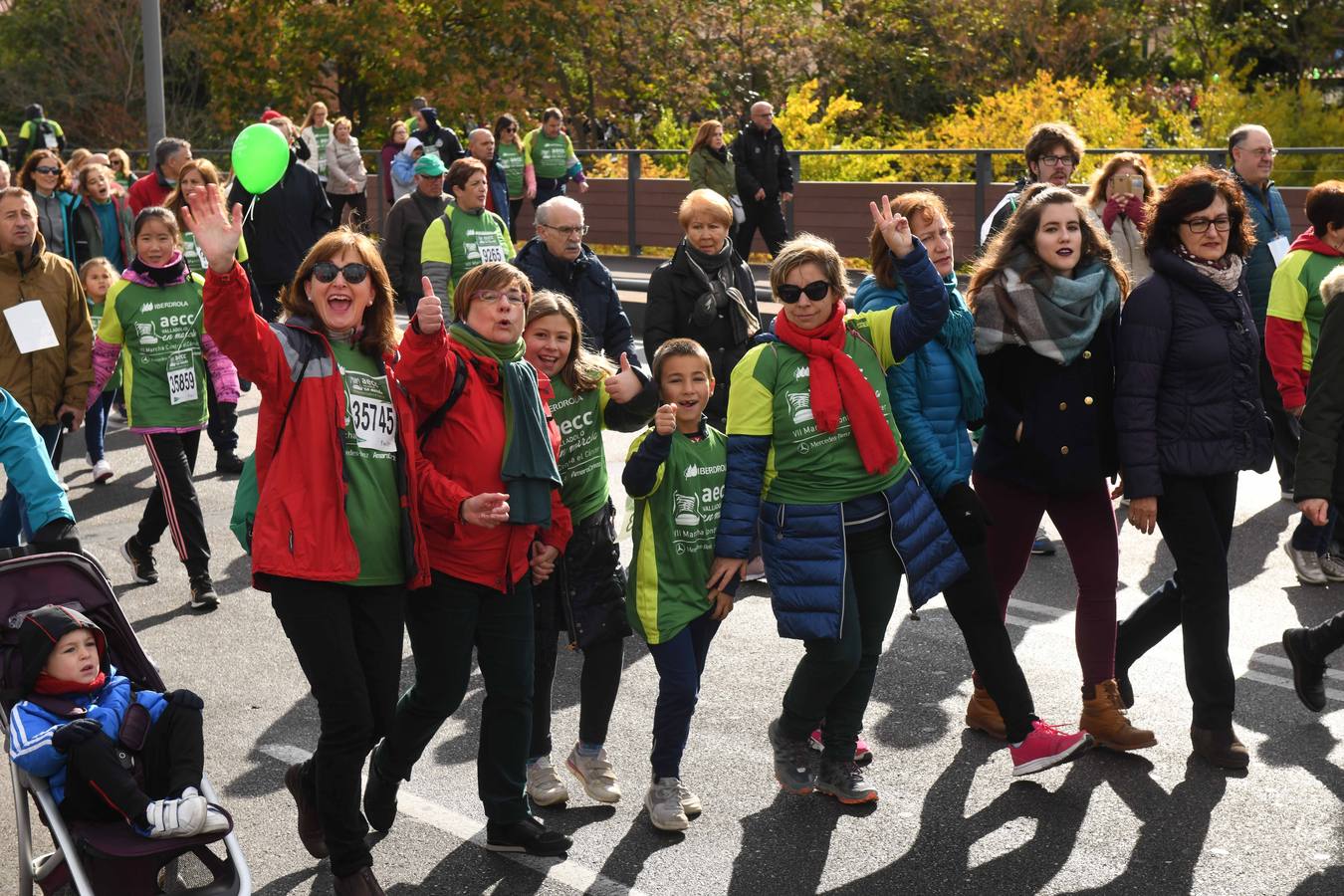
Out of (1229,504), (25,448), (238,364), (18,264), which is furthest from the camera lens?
(18,264)

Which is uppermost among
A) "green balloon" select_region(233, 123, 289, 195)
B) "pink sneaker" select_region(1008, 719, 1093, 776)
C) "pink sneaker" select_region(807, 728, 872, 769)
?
"green balloon" select_region(233, 123, 289, 195)

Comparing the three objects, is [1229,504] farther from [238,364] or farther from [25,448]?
[25,448]

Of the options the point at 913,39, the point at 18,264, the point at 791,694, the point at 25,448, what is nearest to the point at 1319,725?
the point at 791,694

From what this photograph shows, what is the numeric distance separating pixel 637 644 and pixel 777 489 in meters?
2.18

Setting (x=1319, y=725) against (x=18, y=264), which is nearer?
(x=1319, y=725)

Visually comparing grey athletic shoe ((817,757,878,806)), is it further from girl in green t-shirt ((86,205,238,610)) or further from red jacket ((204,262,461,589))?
girl in green t-shirt ((86,205,238,610))

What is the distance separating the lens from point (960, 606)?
5.67m

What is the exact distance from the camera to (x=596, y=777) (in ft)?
18.5

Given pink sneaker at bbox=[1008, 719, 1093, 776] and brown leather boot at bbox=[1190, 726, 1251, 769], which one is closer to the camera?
pink sneaker at bbox=[1008, 719, 1093, 776]

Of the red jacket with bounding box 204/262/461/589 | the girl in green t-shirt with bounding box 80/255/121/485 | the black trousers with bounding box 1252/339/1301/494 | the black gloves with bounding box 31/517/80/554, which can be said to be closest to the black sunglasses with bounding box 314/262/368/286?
the red jacket with bounding box 204/262/461/589

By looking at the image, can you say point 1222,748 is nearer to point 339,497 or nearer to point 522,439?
point 522,439

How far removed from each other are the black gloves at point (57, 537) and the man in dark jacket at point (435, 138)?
12.9 metres

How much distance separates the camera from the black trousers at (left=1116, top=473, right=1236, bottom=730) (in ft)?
18.8

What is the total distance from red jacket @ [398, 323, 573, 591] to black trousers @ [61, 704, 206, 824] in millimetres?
831
